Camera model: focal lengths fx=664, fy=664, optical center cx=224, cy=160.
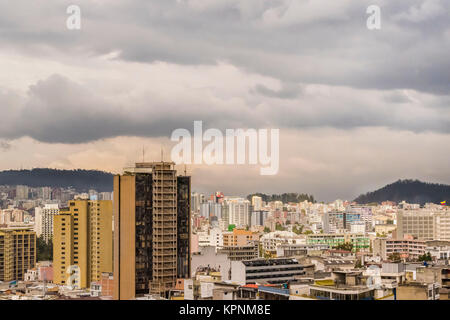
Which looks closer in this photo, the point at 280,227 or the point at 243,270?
the point at 243,270

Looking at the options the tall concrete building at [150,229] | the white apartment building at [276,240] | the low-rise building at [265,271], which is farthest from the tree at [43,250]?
the low-rise building at [265,271]

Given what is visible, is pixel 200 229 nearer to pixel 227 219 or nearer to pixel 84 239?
pixel 227 219

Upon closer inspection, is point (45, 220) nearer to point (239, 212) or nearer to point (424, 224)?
point (239, 212)

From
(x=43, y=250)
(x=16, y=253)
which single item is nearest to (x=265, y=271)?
(x=16, y=253)

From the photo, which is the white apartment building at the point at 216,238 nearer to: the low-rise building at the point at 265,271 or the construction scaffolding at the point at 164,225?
the low-rise building at the point at 265,271

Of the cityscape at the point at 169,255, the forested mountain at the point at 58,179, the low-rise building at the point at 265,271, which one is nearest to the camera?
the cityscape at the point at 169,255
